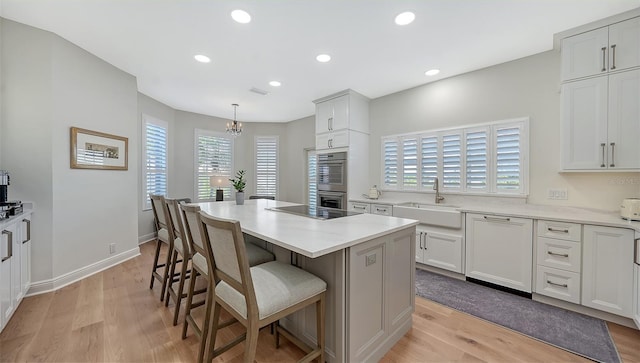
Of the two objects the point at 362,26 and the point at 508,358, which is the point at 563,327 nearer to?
the point at 508,358

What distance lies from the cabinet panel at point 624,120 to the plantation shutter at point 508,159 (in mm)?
747

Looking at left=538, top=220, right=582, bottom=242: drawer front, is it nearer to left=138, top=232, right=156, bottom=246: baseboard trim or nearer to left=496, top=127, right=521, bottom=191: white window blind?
left=496, top=127, right=521, bottom=191: white window blind

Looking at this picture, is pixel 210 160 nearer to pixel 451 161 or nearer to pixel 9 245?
pixel 9 245

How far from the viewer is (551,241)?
2338 millimetres

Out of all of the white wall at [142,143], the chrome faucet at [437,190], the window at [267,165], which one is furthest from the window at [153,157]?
the chrome faucet at [437,190]

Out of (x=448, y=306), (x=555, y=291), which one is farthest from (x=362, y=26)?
(x=555, y=291)

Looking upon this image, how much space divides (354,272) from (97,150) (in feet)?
11.9

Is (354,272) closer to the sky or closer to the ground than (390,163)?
closer to the ground

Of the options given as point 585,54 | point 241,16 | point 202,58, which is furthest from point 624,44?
point 202,58

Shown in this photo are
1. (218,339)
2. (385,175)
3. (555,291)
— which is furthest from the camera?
(385,175)

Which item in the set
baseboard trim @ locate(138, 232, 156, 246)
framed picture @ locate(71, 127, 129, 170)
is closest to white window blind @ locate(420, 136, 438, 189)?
framed picture @ locate(71, 127, 129, 170)

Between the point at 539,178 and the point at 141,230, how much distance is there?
618cm

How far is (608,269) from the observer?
6.82 feet

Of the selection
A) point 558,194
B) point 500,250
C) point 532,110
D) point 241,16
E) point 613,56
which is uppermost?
point 241,16
